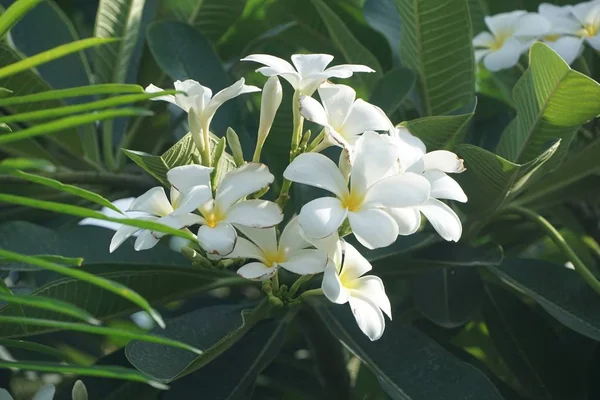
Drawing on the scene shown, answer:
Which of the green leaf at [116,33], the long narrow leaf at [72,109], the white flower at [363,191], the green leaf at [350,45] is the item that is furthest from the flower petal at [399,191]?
the green leaf at [116,33]

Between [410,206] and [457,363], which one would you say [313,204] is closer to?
[410,206]

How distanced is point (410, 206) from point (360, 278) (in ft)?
0.29

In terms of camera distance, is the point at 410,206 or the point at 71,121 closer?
the point at 71,121

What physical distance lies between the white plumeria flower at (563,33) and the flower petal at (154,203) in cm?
59

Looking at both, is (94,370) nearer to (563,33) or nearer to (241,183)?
(241,183)

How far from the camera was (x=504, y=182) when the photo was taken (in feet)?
2.91

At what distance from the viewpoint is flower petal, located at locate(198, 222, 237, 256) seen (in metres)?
0.65

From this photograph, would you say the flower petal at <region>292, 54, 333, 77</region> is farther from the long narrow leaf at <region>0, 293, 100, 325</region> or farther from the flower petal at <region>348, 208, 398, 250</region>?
the long narrow leaf at <region>0, 293, 100, 325</region>

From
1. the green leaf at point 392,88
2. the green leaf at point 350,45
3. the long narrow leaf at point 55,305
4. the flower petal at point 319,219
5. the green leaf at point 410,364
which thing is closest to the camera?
the long narrow leaf at point 55,305

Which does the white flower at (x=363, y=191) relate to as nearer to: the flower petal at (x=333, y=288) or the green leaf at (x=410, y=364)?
the flower petal at (x=333, y=288)

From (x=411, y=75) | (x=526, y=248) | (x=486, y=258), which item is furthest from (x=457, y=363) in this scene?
(x=526, y=248)

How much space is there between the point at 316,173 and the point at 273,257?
9 centimetres

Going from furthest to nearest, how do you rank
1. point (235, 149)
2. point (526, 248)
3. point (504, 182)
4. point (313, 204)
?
point (526, 248) < point (504, 182) < point (235, 149) < point (313, 204)

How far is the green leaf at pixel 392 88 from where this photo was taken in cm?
101
